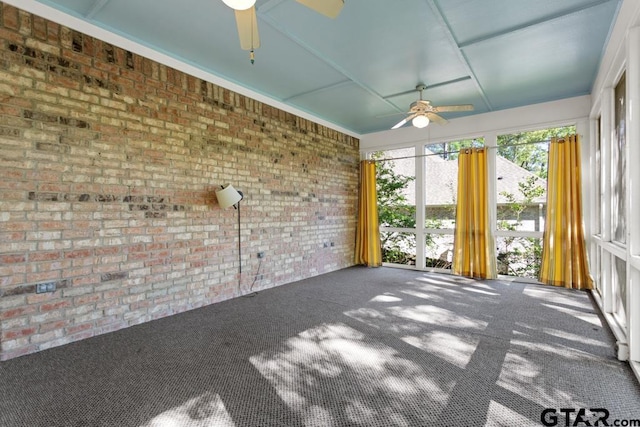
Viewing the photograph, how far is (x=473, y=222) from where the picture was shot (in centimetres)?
512

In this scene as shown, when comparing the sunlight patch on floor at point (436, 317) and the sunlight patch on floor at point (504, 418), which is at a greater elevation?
the sunlight patch on floor at point (436, 317)

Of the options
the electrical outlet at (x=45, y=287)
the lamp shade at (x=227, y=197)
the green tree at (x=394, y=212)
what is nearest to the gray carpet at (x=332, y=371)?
the electrical outlet at (x=45, y=287)

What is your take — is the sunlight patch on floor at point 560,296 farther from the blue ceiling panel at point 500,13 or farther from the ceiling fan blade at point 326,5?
the ceiling fan blade at point 326,5

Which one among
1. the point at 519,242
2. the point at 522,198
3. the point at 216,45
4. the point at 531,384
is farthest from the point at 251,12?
the point at 519,242

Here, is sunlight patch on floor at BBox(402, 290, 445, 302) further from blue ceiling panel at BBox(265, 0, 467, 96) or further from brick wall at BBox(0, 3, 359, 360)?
blue ceiling panel at BBox(265, 0, 467, 96)

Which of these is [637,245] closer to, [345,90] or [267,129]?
[345,90]

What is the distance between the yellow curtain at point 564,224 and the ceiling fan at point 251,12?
4191 mm

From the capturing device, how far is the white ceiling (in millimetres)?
2582

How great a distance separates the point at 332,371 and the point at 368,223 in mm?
4230

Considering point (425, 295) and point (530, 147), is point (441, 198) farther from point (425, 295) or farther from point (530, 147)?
point (425, 295)

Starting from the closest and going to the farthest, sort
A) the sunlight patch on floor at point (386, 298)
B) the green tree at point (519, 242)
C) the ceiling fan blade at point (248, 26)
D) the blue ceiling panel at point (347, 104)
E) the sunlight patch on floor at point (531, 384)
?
1. the sunlight patch on floor at point (531, 384)
2. the ceiling fan blade at point (248, 26)
3. the sunlight patch on floor at point (386, 298)
4. the blue ceiling panel at point (347, 104)
5. the green tree at point (519, 242)

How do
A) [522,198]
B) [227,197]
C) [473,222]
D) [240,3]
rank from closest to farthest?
[240,3]
[227,197]
[522,198]
[473,222]

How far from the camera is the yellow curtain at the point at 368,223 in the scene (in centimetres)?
624

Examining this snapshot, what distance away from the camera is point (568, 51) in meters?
3.27
